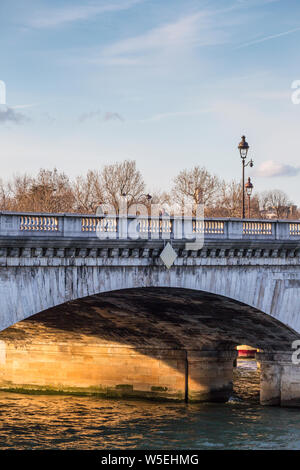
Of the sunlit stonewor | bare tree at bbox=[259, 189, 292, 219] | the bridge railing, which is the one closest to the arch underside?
the sunlit stonewor

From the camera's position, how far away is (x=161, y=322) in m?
31.1

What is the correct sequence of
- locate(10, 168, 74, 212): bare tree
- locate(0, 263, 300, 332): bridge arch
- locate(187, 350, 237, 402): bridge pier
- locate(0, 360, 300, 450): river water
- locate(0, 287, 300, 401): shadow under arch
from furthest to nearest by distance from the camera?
1. locate(10, 168, 74, 212): bare tree
2. locate(187, 350, 237, 402): bridge pier
3. locate(0, 287, 300, 401): shadow under arch
4. locate(0, 360, 300, 450): river water
5. locate(0, 263, 300, 332): bridge arch

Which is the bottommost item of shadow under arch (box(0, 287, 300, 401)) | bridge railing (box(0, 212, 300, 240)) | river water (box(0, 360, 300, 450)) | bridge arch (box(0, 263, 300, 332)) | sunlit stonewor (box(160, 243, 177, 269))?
river water (box(0, 360, 300, 450))

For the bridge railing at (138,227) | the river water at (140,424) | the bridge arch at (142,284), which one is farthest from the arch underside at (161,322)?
the river water at (140,424)

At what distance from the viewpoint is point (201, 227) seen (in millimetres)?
24562

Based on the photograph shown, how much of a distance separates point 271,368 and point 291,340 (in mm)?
1914

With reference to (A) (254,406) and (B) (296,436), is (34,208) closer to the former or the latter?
(A) (254,406)

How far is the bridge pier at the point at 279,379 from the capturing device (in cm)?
3031

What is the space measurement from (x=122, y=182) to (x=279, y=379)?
28934 mm

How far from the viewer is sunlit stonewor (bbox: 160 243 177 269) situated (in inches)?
917

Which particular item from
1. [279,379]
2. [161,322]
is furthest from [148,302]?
[279,379]

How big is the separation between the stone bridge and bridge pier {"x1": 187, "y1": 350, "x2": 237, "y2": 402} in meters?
0.04

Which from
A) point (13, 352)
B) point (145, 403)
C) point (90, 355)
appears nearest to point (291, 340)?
point (145, 403)

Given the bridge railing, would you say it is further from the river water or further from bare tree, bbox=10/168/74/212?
bare tree, bbox=10/168/74/212
